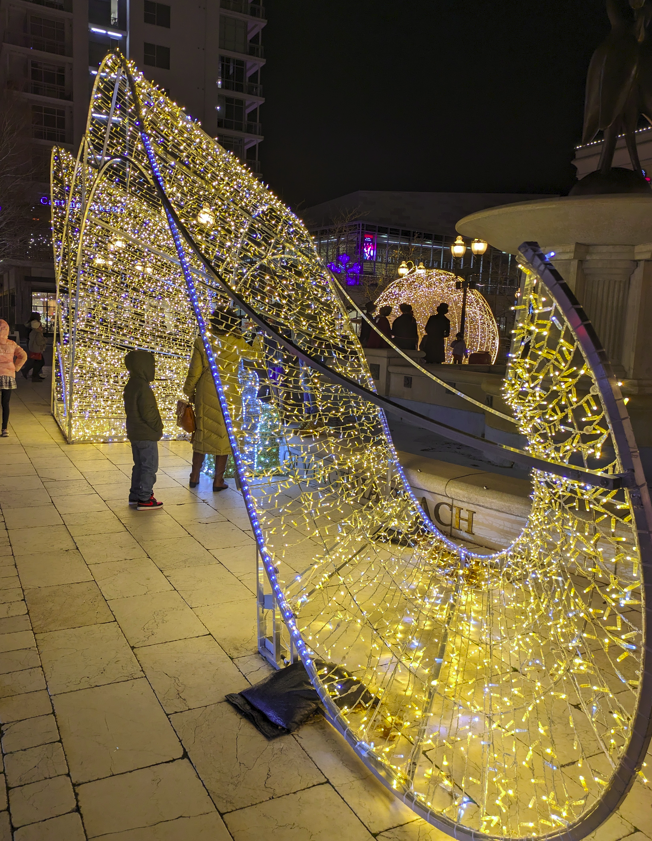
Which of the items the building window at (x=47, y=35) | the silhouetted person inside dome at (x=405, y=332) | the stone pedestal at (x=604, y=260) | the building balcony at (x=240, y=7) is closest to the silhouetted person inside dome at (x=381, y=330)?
the silhouetted person inside dome at (x=405, y=332)

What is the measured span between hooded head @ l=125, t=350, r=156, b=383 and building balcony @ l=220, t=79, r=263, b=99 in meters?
43.9

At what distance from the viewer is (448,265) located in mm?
46906

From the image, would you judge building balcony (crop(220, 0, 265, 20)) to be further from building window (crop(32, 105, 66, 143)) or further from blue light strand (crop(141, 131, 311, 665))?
blue light strand (crop(141, 131, 311, 665))

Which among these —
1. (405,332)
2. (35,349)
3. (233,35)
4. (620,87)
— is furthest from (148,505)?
(233,35)

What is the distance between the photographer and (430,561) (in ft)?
13.9

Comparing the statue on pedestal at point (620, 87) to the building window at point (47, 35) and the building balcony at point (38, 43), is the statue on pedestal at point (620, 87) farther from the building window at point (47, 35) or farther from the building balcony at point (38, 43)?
the building window at point (47, 35)

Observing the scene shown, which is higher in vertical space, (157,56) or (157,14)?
(157,14)

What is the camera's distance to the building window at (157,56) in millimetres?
39938

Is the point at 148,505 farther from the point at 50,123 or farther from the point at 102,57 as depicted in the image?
the point at 102,57

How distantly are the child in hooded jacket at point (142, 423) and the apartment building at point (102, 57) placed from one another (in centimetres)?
3160

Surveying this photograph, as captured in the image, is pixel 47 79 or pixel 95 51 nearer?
Answer: pixel 47 79

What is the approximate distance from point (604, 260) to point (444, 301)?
797cm

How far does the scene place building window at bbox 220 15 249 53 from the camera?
4359 centimetres

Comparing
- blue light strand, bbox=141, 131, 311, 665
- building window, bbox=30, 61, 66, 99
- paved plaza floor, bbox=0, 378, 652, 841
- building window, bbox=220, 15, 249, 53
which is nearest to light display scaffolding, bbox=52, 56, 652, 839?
blue light strand, bbox=141, 131, 311, 665
